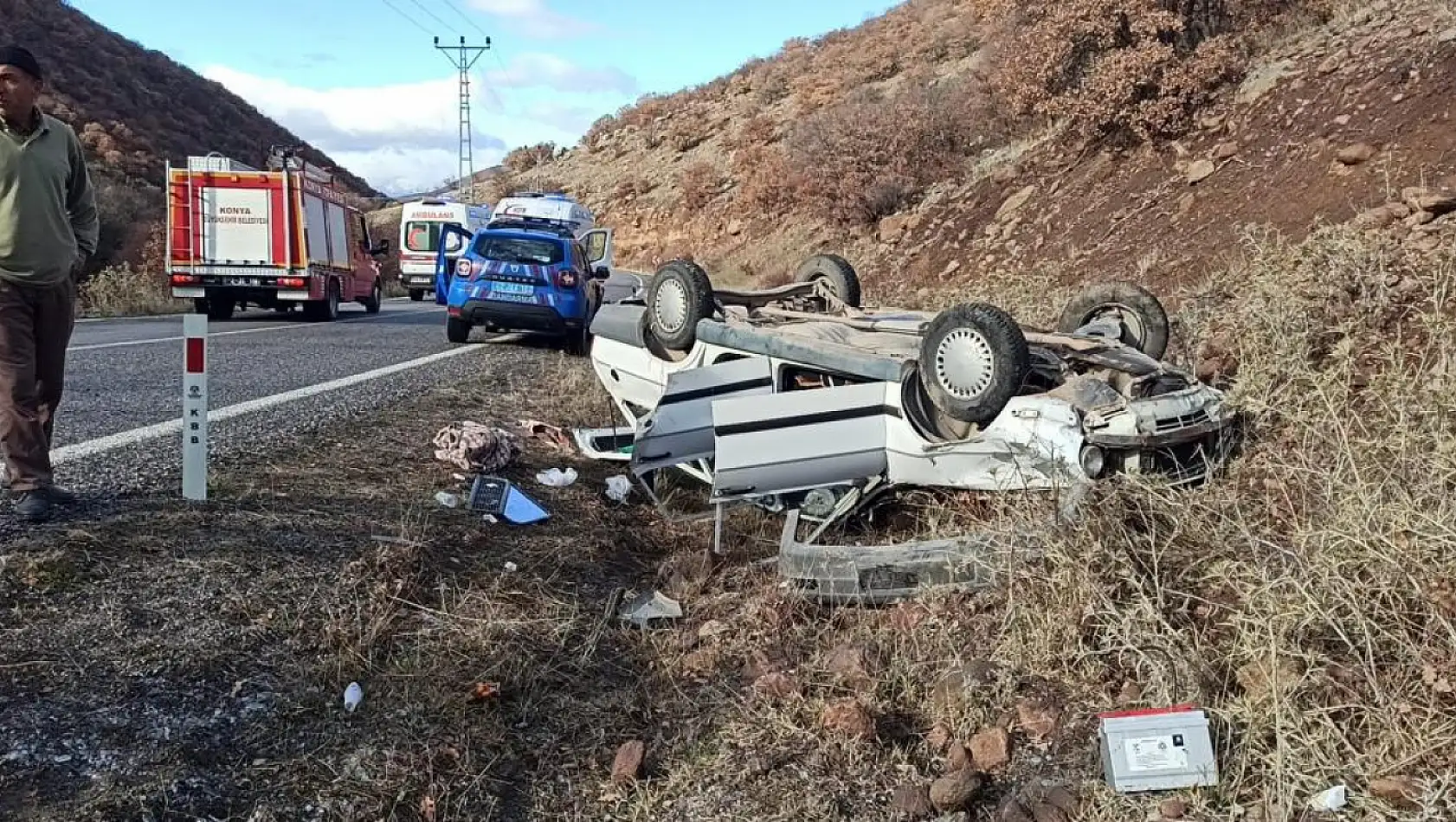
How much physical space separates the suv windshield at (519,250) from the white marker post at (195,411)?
782cm

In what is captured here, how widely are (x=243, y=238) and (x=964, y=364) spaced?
15145mm

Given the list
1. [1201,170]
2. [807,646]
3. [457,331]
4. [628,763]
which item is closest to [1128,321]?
[807,646]

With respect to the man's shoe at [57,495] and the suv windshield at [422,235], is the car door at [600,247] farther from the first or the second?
the man's shoe at [57,495]

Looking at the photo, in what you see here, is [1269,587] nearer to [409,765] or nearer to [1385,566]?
[1385,566]

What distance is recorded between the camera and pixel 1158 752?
110 inches

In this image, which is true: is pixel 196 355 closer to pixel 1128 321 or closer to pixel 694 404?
pixel 694 404

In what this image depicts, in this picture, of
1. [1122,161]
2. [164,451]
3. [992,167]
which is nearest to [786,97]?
[992,167]

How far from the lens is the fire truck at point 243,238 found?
16.1 m

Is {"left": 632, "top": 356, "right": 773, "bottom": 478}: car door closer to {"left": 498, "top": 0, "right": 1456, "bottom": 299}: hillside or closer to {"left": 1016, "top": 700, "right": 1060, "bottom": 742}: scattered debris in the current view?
{"left": 1016, "top": 700, "right": 1060, "bottom": 742}: scattered debris

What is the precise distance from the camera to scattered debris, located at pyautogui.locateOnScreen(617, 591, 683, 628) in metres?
4.14

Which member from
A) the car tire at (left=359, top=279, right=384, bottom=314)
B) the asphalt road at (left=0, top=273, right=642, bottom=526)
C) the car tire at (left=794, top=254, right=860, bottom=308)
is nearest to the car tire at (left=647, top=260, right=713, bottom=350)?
the car tire at (left=794, top=254, right=860, bottom=308)

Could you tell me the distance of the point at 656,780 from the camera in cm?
309

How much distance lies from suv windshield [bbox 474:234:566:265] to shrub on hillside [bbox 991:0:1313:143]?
21.5ft

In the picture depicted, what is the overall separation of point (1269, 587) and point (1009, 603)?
0.82m
